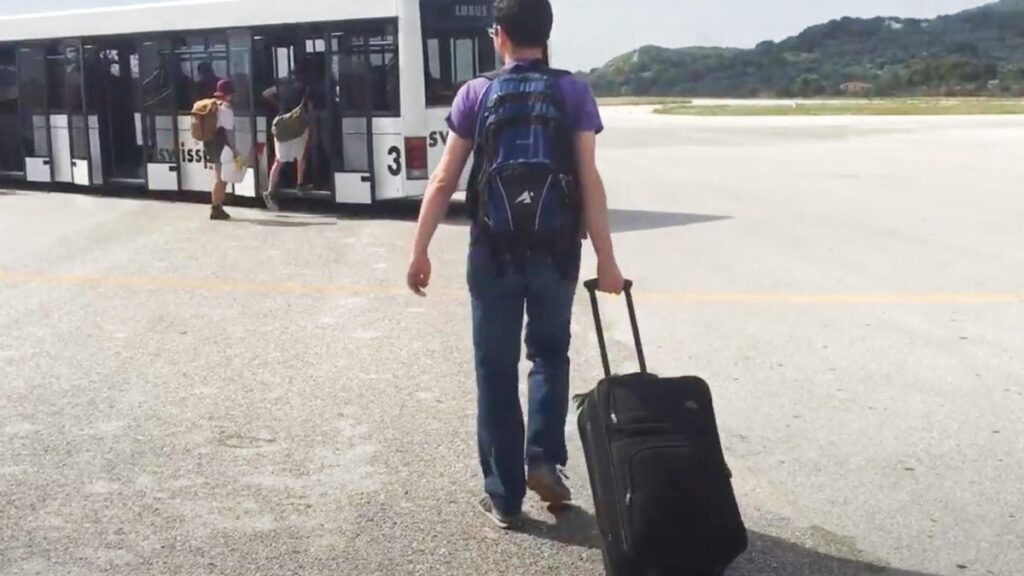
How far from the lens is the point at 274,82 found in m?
17.2

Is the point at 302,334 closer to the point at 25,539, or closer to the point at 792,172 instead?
the point at 25,539

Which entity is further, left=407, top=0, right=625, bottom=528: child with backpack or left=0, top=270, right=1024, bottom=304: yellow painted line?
left=0, top=270, right=1024, bottom=304: yellow painted line

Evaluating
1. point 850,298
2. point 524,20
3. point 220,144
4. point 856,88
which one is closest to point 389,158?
point 220,144

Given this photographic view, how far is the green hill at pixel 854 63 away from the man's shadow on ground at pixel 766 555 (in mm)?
80626

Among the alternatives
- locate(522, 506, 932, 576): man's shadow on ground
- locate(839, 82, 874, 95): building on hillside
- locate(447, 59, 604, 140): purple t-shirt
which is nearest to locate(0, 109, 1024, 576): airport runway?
locate(522, 506, 932, 576): man's shadow on ground

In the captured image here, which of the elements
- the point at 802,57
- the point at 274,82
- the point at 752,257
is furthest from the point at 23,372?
the point at 802,57

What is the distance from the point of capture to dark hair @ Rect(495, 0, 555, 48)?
4.61 meters

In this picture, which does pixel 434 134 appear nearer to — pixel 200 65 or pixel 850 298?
pixel 200 65

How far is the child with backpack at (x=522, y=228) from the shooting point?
15.0 feet

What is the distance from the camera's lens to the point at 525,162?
179 inches

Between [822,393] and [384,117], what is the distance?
9868 millimetres

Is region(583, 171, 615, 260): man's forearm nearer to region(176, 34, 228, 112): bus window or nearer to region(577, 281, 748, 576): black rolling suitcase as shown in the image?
region(577, 281, 748, 576): black rolling suitcase

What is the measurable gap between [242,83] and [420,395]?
37.0 ft

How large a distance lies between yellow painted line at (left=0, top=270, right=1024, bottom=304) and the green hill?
74928 millimetres
